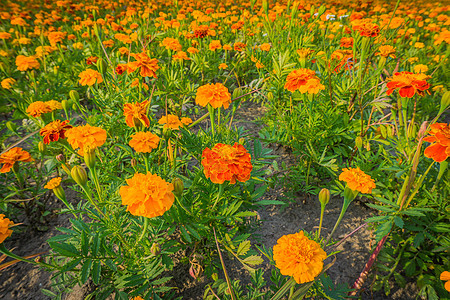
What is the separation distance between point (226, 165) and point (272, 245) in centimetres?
92

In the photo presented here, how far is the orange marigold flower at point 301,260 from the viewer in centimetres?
70

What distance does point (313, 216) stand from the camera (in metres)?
1.56

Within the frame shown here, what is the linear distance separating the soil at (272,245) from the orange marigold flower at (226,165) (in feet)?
1.60

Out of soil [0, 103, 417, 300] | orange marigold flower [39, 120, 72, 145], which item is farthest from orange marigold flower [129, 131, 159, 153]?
soil [0, 103, 417, 300]

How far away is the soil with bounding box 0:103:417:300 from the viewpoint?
1206 millimetres

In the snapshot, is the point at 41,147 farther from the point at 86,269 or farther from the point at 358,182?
the point at 358,182

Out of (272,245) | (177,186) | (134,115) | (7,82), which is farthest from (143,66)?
(7,82)

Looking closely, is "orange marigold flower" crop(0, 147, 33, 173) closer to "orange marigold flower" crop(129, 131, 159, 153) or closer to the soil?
the soil

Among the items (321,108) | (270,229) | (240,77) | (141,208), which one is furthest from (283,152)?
(141,208)

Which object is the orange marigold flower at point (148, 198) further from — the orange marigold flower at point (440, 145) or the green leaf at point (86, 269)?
the orange marigold flower at point (440, 145)

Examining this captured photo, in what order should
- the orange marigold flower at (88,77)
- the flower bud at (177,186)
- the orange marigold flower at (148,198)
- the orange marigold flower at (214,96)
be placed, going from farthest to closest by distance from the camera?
the orange marigold flower at (88,77) < the orange marigold flower at (214,96) < the flower bud at (177,186) < the orange marigold flower at (148,198)

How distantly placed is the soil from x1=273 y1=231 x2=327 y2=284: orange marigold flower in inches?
14.2

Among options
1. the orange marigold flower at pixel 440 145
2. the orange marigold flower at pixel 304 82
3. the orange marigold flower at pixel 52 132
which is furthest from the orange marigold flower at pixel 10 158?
the orange marigold flower at pixel 440 145

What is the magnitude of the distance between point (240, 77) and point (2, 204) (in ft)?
7.95
